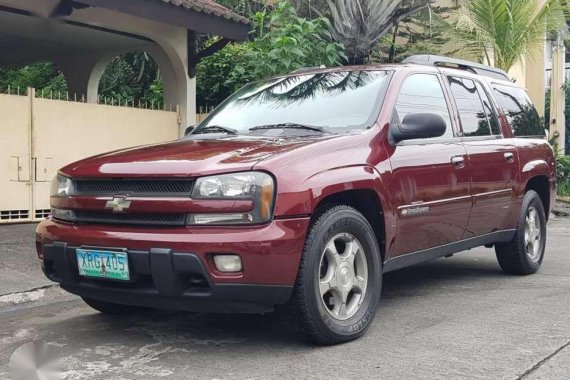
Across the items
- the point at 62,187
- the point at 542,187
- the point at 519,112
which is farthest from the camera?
the point at 542,187

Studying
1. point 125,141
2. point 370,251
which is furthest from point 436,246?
point 125,141

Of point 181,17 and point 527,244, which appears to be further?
point 181,17

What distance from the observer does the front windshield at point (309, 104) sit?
482cm

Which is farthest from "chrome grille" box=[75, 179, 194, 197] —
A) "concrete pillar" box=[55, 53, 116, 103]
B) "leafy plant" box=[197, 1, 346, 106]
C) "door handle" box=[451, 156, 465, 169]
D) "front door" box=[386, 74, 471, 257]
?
"concrete pillar" box=[55, 53, 116, 103]

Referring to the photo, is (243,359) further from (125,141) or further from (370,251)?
(125,141)

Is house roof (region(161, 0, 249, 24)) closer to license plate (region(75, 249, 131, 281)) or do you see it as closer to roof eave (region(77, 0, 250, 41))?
roof eave (region(77, 0, 250, 41))

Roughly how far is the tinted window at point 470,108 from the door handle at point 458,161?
35 centimetres

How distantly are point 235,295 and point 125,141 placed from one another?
6.14 meters

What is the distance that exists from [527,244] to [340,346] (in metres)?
3.06

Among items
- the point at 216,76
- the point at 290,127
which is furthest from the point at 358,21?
the point at 290,127

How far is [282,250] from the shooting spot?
374 cm

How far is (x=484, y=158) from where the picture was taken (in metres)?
5.65

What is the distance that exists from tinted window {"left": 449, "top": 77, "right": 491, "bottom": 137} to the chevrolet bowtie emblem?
9.43 ft

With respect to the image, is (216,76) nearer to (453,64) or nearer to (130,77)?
(130,77)
